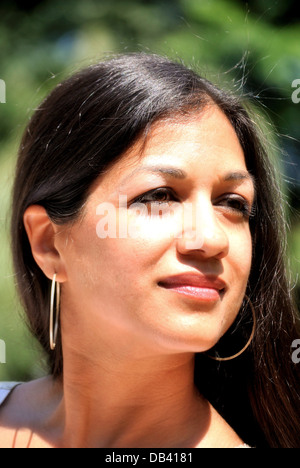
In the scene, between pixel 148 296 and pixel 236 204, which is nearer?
pixel 148 296

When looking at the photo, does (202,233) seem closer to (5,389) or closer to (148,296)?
(148,296)

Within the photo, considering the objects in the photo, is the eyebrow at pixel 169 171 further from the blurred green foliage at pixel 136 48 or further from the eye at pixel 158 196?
the blurred green foliage at pixel 136 48

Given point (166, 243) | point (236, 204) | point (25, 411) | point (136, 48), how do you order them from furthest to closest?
point (136, 48) → point (25, 411) → point (236, 204) → point (166, 243)

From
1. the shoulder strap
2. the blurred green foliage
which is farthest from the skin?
the blurred green foliage

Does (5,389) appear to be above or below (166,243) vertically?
below

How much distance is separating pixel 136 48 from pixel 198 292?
255cm

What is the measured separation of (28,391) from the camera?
2945 millimetres

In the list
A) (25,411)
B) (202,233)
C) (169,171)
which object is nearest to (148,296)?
(202,233)

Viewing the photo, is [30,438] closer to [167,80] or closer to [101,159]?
[101,159]

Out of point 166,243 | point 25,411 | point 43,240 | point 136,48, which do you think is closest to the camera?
point 166,243

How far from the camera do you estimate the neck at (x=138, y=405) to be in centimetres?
235

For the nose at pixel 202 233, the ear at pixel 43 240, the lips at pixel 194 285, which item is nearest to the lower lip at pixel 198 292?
the lips at pixel 194 285

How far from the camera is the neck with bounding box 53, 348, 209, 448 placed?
235cm

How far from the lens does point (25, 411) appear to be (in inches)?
110
